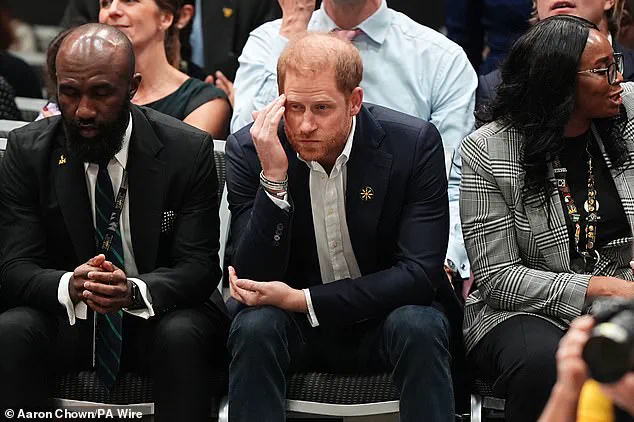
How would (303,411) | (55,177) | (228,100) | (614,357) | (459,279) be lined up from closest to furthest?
1. (614,357)
2. (303,411)
3. (55,177)
4. (459,279)
5. (228,100)

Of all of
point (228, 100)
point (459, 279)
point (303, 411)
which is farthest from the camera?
point (228, 100)

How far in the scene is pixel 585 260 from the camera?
3871mm

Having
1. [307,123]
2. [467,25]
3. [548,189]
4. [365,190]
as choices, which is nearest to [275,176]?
[307,123]

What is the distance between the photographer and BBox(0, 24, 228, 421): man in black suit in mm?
3762

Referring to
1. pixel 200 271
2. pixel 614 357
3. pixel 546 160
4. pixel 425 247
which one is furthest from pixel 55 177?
pixel 614 357

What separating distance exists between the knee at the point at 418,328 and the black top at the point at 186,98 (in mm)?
1405

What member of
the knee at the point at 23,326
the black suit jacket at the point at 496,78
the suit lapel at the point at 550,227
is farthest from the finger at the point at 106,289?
the black suit jacket at the point at 496,78

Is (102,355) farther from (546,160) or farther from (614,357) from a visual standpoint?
(614,357)

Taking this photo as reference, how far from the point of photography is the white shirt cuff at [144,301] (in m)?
3.82

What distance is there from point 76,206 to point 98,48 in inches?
19.7

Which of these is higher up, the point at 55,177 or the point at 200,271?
the point at 55,177

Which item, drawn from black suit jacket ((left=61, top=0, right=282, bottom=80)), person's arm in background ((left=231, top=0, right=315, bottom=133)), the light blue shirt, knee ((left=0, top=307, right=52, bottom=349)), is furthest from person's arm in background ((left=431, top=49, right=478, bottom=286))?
knee ((left=0, top=307, right=52, bottom=349))

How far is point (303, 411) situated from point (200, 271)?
57 centimetres

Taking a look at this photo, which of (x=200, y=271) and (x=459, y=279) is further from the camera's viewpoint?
(x=459, y=279)
